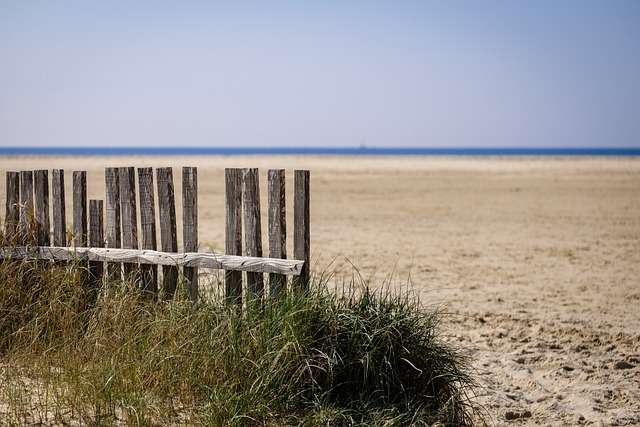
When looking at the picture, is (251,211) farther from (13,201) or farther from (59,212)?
(13,201)

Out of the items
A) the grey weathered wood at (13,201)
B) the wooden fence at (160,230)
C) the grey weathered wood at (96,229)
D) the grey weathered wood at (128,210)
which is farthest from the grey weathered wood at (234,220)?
the grey weathered wood at (13,201)

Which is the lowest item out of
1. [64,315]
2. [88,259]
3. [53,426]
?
[53,426]

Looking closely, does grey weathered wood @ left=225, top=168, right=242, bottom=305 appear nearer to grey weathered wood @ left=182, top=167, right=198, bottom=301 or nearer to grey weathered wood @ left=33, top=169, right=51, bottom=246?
grey weathered wood @ left=182, top=167, right=198, bottom=301

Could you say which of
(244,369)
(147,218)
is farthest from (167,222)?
(244,369)

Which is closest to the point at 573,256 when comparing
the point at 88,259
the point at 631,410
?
the point at 631,410

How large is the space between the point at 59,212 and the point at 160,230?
0.91 m

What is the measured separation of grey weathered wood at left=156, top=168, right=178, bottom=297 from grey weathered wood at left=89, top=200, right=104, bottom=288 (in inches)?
22.2

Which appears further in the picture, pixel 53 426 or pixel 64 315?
pixel 64 315

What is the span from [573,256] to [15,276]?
334 inches

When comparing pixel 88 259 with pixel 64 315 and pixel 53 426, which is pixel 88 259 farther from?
pixel 53 426

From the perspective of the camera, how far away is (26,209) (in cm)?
546

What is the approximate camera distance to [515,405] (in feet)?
16.1

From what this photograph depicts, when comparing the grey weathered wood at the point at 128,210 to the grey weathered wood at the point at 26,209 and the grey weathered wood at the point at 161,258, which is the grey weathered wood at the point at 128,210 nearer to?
the grey weathered wood at the point at 161,258

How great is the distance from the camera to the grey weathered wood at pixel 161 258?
14.7 ft
